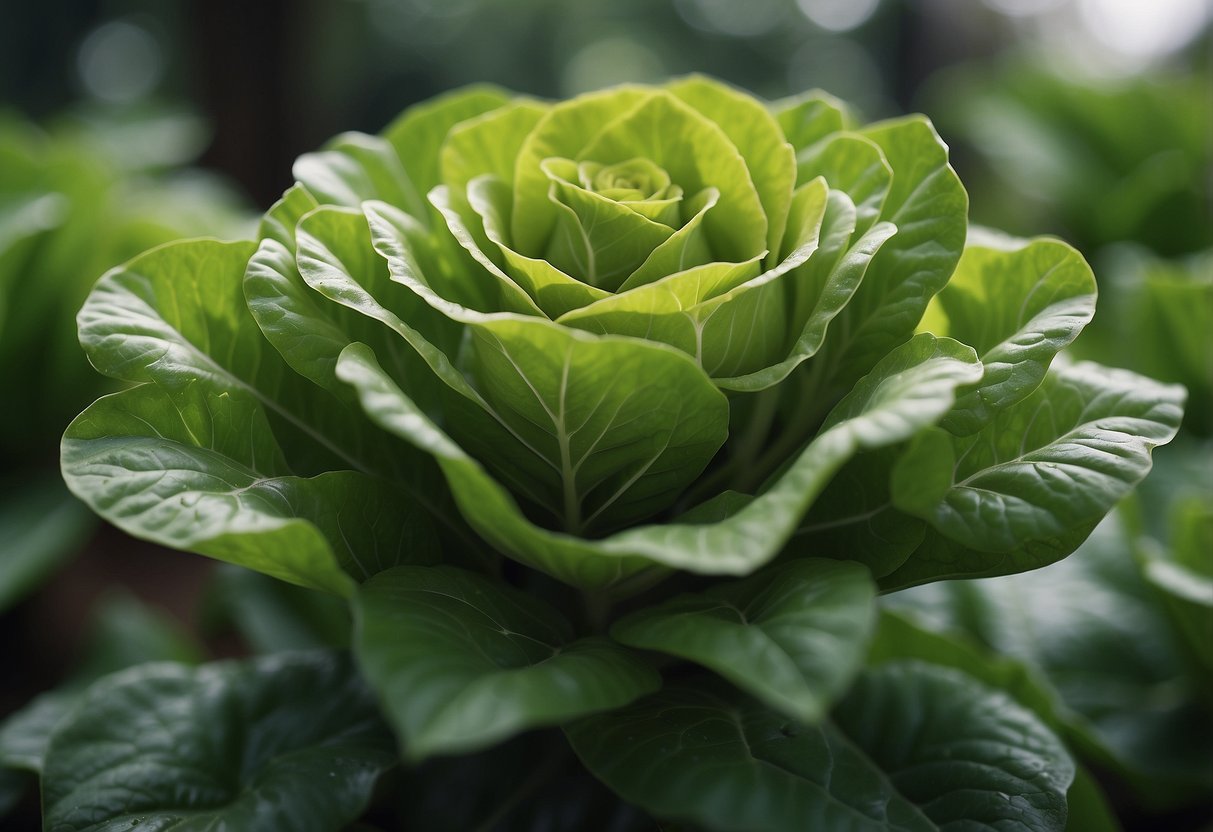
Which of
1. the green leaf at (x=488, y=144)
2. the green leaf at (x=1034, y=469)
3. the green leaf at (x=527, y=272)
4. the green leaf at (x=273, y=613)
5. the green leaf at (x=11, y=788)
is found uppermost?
the green leaf at (x=488, y=144)

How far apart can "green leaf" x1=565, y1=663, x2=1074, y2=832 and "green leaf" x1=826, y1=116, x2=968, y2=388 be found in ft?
0.67

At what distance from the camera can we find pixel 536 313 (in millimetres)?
472

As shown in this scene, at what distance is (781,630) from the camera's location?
40 centimetres

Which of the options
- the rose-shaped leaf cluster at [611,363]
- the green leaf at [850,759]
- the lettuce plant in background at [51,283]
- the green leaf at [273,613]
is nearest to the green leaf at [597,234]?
the rose-shaped leaf cluster at [611,363]

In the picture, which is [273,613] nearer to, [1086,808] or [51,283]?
[51,283]

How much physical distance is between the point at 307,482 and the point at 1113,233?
1.07 meters

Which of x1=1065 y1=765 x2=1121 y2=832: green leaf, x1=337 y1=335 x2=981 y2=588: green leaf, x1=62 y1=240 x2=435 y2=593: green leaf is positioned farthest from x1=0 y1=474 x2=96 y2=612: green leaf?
x1=1065 y1=765 x2=1121 y2=832: green leaf

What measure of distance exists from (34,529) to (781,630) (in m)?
0.71

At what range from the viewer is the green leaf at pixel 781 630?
364 mm

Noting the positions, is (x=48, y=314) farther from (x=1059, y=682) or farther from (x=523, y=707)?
(x=1059, y=682)

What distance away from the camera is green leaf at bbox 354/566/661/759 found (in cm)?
36

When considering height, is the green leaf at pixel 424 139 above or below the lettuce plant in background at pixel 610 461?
above

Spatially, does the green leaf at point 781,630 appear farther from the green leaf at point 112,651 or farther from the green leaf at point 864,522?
the green leaf at point 112,651

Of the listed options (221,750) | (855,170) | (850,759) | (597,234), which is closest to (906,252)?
(855,170)
